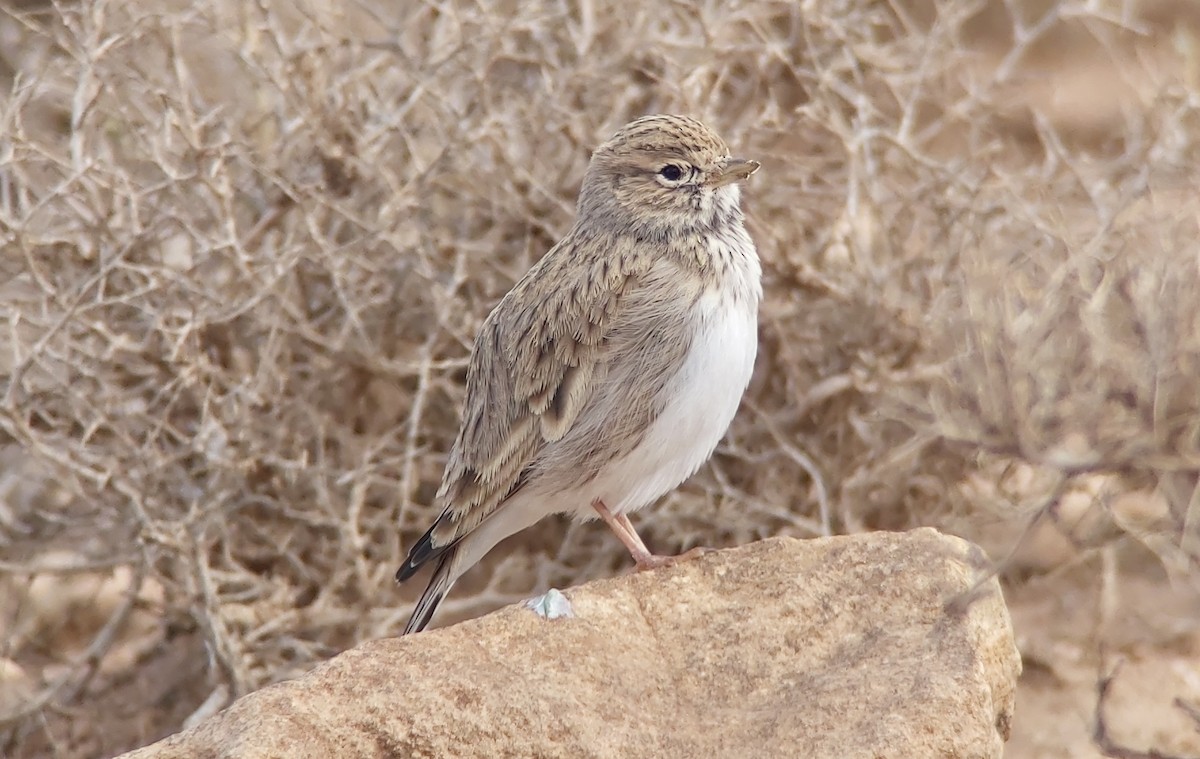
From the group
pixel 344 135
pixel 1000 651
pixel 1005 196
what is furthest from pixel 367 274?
pixel 1000 651

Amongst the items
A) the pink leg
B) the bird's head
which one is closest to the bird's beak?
the bird's head

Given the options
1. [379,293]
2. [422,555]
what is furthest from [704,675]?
[379,293]

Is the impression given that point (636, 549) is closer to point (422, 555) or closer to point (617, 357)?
point (617, 357)

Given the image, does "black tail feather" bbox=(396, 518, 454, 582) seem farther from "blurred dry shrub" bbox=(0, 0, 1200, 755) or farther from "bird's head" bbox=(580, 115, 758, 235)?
"bird's head" bbox=(580, 115, 758, 235)

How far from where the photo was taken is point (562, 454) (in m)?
4.79

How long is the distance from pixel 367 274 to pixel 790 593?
2.52 metres

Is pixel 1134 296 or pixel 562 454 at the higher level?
pixel 1134 296

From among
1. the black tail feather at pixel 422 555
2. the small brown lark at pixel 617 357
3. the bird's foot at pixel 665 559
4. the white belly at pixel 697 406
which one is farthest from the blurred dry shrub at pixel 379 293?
the bird's foot at pixel 665 559

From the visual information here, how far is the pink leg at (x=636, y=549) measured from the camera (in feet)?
14.9

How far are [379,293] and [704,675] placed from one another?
2629 millimetres

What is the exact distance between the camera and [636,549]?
4.74 m

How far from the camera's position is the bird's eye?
16.3 feet

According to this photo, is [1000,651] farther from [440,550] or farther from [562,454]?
[440,550]

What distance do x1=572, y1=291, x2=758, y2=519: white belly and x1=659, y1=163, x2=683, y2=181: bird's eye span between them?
45 cm
